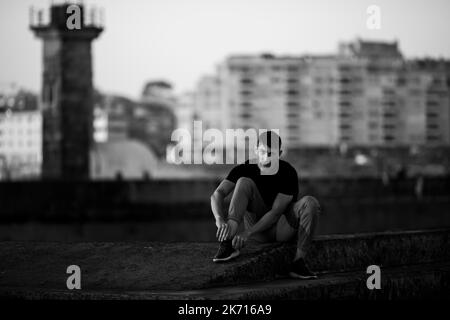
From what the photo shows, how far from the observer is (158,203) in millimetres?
40969

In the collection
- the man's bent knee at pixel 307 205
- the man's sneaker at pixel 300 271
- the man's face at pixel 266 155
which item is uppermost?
the man's face at pixel 266 155

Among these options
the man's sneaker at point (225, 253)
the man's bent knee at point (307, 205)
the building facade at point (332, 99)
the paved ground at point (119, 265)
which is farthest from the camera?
the building facade at point (332, 99)

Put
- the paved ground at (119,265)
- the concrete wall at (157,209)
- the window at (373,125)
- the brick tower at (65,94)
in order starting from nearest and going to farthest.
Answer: the paved ground at (119,265)
the concrete wall at (157,209)
the brick tower at (65,94)
the window at (373,125)

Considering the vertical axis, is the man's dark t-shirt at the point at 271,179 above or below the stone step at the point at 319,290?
above

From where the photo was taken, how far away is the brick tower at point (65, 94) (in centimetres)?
4125

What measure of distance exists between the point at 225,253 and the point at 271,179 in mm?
729

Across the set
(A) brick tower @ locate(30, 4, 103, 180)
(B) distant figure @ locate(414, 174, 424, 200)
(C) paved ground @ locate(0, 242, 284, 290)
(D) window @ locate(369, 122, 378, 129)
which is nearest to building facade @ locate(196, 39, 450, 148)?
(D) window @ locate(369, 122, 378, 129)

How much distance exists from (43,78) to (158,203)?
5.75m

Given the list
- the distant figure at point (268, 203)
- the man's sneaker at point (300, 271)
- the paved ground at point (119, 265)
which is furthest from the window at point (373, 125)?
the man's sneaker at point (300, 271)

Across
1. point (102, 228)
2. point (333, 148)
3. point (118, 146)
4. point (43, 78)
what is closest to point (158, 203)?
point (102, 228)

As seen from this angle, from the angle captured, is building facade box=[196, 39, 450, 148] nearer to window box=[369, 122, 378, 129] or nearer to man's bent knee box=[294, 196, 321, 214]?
window box=[369, 122, 378, 129]

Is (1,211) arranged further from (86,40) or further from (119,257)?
(119,257)

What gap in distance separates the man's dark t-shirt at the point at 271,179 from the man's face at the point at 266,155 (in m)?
0.07

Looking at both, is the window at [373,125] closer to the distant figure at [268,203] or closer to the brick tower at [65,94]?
the brick tower at [65,94]
